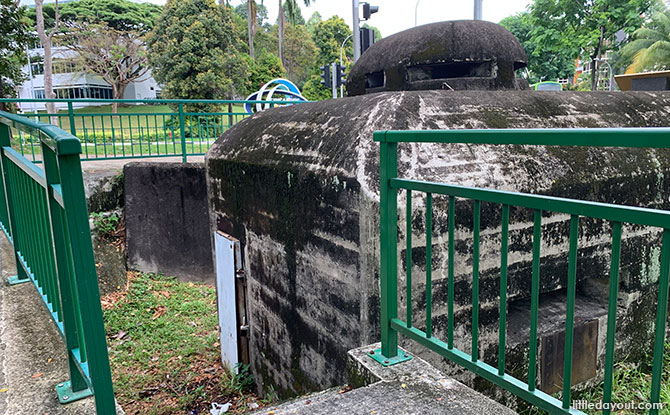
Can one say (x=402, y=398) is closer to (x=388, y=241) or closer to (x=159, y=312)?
(x=388, y=241)

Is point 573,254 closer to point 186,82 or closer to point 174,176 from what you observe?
point 174,176

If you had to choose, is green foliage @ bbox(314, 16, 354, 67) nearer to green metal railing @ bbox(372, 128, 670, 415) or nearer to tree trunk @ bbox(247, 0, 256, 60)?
tree trunk @ bbox(247, 0, 256, 60)

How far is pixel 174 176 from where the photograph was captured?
7.83 metres

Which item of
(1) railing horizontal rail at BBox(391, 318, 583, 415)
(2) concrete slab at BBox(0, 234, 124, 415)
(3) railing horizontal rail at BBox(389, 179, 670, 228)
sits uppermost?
(3) railing horizontal rail at BBox(389, 179, 670, 228)

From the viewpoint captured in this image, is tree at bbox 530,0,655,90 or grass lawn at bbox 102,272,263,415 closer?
grass lawn at bbox 102,272,263,415

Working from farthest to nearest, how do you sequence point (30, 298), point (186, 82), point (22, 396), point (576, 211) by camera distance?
point (186, 82) < point (30, 298) < point (22, 396) < point (576, 211)

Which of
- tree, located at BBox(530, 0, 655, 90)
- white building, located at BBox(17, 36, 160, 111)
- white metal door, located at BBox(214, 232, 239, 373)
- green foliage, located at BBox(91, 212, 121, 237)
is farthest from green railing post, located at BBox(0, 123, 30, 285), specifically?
white building, located at BBox(17, 36, 160, 111)

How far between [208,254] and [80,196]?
6.91m

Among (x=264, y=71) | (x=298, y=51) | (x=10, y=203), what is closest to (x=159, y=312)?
(x=10, y=203)

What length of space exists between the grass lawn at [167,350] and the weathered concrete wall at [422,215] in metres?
0.97

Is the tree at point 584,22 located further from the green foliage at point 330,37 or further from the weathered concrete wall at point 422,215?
the green foliage at point 330,37

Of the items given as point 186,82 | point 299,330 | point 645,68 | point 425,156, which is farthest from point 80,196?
point 645,68

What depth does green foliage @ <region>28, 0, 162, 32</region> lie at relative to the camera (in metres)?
31.7

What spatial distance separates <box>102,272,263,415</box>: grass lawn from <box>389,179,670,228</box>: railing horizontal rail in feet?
12.1
